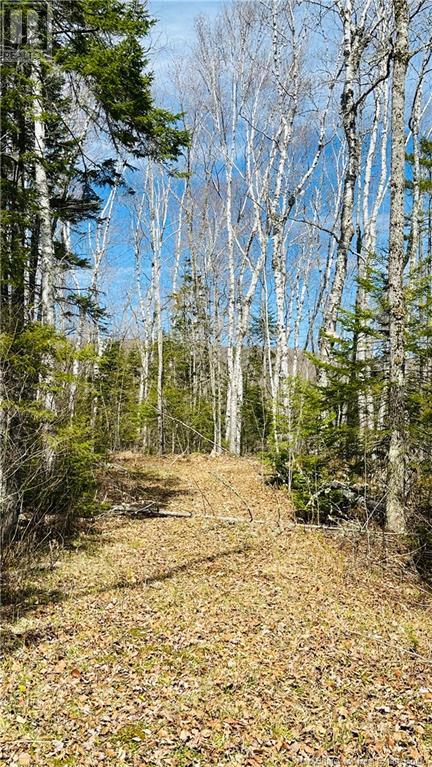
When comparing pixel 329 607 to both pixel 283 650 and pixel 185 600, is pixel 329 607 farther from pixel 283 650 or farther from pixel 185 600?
pixel 185 600

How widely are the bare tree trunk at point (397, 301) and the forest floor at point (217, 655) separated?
80 centimetres

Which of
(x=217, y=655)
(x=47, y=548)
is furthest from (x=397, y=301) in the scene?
(x=47, y=548)

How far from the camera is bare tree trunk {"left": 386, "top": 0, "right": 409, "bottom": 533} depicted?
665cm

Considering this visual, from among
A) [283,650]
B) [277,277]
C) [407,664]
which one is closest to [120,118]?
[277,277]

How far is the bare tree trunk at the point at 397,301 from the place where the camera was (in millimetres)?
6652

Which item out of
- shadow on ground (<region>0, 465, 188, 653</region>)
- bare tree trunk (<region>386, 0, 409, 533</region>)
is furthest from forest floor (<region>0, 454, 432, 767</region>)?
bare tree trunk (<region>386, 0, 409, 533</region>)

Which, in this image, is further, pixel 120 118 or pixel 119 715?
pixel 120 118

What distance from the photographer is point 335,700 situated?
3744mm

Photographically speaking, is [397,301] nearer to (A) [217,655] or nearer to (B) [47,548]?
(A) [217,655]

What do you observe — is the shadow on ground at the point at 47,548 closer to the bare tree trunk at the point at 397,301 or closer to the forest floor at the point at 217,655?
the forest floor at the point at 217,655

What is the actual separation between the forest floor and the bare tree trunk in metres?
0.80

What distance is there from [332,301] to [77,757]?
800cm

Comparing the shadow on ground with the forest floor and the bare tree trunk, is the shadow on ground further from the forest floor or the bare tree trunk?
the bare tree trunk

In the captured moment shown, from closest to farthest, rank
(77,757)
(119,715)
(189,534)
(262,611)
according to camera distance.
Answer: (77,757), (119,715), (262,611), (189,534)
